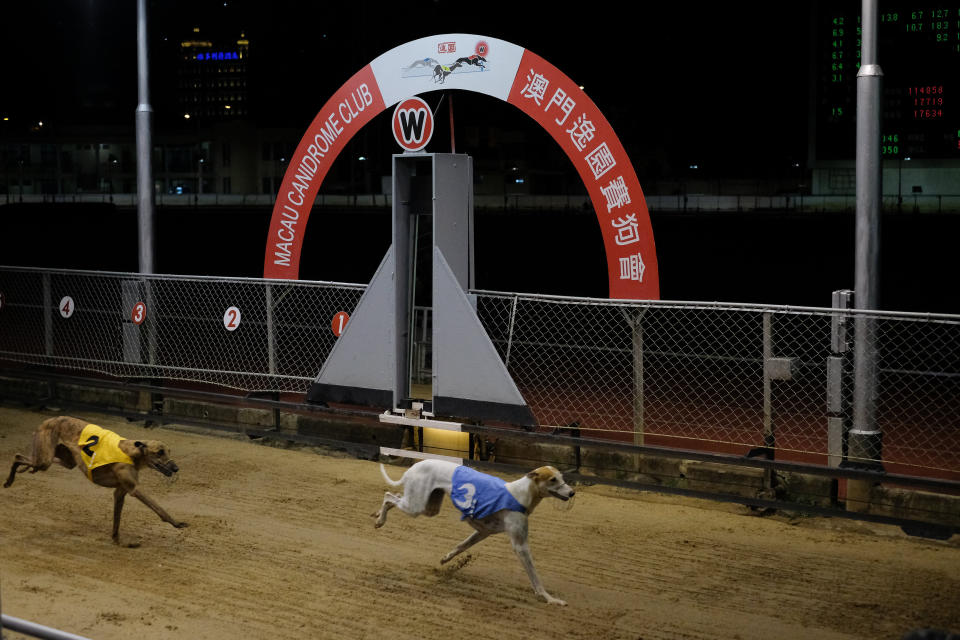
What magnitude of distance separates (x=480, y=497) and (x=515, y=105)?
12.1 ft

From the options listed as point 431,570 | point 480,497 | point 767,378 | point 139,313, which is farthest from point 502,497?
point 139,313

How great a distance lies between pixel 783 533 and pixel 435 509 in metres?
2.63

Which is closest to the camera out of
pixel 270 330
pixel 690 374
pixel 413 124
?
pixel 413 124

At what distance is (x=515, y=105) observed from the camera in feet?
28.2

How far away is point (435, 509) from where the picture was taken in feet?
21.2

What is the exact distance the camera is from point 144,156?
11594mm

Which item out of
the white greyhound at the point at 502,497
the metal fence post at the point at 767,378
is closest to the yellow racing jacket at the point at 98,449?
the white greyhound at the point at 502,497

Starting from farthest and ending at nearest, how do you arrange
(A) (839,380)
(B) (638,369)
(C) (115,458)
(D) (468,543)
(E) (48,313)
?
(E) (48,313) < (B) (638,369) < (A) (839,380) < (C) (115,458) < (D) (468,543)

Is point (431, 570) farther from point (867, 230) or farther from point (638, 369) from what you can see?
point (867, 230)

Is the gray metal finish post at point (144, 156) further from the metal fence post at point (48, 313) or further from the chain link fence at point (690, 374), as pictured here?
the metal fence post at point (48, 313)

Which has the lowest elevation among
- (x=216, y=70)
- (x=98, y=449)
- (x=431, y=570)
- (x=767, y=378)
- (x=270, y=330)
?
(x=431, y=570)

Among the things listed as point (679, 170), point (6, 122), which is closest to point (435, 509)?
point (679, 170)

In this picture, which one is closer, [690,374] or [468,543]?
[468,543]

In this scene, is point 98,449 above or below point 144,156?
below
